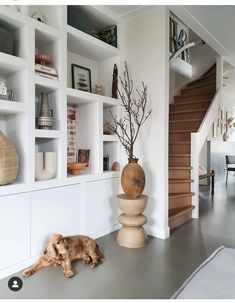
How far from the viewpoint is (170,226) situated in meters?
2.94

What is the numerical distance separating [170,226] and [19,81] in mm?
2304

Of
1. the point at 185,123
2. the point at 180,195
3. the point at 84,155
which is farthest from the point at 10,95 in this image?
the point at 185,123

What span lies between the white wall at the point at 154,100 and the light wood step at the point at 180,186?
920mm

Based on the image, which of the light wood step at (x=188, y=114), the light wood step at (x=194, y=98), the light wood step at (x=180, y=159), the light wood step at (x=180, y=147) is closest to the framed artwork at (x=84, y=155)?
the light wood step at (x=180, y=159)

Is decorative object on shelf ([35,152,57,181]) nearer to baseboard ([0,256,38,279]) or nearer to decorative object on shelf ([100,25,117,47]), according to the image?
baseboard ([0,256,38,279])

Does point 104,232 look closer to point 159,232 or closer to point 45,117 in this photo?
point 159,232

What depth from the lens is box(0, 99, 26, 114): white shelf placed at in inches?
73.0

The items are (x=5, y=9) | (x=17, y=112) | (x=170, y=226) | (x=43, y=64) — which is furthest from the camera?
(x=170, y=226)

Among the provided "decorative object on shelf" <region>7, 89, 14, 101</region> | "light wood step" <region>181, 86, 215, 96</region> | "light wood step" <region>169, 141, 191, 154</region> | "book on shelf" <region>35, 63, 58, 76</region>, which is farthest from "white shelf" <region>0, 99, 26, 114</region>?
"light wood step" <region>181, 86, 215, 96</region>

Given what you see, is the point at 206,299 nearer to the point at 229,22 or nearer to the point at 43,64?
the point at 43,64

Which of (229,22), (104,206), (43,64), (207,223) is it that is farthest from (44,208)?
(229,22)

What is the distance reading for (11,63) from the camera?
1902 millimetres

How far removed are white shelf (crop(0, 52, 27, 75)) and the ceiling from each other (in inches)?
70.1

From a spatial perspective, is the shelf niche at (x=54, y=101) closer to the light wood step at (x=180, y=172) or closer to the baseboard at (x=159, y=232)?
the baseboard at (x=159, y=232)
